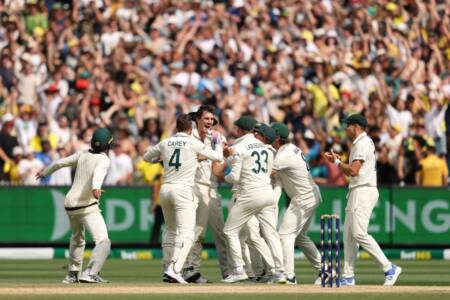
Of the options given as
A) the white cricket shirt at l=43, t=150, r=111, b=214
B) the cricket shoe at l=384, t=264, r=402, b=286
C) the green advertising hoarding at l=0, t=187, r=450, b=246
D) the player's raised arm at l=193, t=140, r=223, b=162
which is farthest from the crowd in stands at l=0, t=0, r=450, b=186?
the cricket shoe at l=384, t=264, r=402, b=286

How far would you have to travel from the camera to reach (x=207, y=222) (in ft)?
72.6

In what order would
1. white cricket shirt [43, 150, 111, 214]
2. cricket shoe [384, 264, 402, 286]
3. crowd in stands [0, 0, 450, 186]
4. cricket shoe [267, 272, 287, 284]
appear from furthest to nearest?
crowd in stands [0, 0, 450, 186] → cricket shoe [267, 272, 287, 284] → white cricket shirt [43, 150, 111, 214] → cricket shoe [384, 264, 402, 286]

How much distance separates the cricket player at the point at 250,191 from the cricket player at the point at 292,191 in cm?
18

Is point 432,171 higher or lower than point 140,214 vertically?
higher

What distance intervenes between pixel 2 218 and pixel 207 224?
9627 millimetres

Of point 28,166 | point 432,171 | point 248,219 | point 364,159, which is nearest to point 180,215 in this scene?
point 248,219

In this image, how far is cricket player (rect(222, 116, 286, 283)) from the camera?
69.6ft

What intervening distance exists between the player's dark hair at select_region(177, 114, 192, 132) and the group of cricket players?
0.06ft

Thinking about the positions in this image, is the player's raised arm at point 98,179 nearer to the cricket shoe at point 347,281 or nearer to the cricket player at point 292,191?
the cricket player at point 292,191

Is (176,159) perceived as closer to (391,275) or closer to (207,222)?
(207,222)

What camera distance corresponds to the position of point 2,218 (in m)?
30.9

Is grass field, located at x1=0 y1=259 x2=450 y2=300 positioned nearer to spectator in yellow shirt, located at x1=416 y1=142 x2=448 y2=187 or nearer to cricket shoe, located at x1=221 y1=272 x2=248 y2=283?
cricket shoe, located at x1=221 y1=272 x2=248 y2=283

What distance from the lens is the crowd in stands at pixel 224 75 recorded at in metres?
31.8

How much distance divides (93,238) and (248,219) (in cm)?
222
